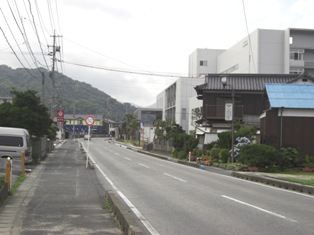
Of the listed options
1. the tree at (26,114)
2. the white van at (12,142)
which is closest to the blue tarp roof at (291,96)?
the tree at (26,114)

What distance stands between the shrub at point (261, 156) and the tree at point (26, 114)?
14.1 m

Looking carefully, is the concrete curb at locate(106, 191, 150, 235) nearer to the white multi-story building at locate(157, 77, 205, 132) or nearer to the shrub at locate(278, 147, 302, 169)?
the shrub at locate(278, 147, 302, 169)

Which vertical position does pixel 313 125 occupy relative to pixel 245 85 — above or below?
below

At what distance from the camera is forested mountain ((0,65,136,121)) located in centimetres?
4612

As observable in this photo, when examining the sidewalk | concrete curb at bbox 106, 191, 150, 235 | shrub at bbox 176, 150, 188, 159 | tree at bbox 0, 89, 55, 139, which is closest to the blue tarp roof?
shrub at bbox 176, 150, 188, 159

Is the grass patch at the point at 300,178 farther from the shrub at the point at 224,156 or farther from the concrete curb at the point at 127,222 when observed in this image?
the concrete curb at the point at 127,222

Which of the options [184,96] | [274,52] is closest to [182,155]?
[274,52]

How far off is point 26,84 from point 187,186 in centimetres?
4215

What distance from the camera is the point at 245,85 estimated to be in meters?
42.3

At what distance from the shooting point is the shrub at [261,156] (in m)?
25.5

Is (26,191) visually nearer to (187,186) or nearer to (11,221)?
(11,221)

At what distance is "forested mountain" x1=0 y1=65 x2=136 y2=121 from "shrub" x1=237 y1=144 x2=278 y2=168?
59.9 feet

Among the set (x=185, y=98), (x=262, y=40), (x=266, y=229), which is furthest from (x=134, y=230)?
(x=185, y=98)

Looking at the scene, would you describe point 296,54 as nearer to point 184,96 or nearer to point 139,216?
point 184,96
